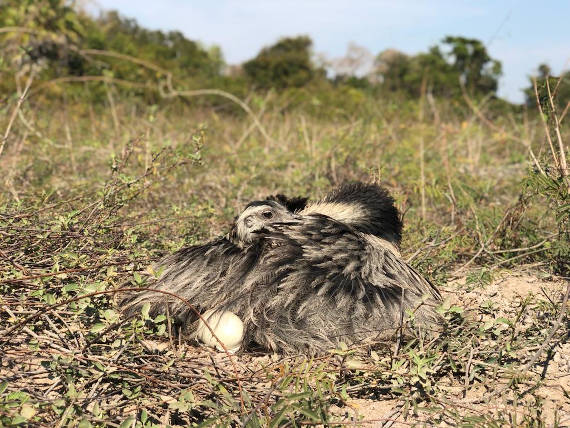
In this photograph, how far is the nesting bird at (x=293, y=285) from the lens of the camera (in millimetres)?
2623

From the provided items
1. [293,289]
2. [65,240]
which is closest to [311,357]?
[293,289]

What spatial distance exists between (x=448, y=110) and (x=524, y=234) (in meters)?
7.23

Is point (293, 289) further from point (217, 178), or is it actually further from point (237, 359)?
point (217, 178)

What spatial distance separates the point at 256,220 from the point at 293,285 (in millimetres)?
440

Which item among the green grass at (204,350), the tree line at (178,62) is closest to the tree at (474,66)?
the tree line at (178,62)

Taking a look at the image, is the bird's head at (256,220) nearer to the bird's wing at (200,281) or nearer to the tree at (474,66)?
the bird's wing at (200,281)

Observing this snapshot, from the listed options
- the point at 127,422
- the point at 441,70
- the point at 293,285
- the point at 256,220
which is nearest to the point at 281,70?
the point at 441,70

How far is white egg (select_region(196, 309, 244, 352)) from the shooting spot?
264 centimetres

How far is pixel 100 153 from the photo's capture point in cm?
644

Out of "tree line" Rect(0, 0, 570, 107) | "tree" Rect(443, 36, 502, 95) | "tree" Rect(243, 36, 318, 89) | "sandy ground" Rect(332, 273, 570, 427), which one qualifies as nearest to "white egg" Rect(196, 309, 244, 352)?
"sandy ground" Rect(332, 273, 570, 427)

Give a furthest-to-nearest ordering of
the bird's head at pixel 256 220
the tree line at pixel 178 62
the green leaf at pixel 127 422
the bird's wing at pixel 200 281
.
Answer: the tree line at pixel 178 62, the bird's head at pixel 256 220, the bird's wing at pixel 200 281, the green leaf at pixel 127 422

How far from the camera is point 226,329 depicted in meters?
2.64

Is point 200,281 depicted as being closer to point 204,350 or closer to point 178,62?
point 204,350

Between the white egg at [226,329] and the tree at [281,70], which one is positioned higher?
the tree at [281,70]
